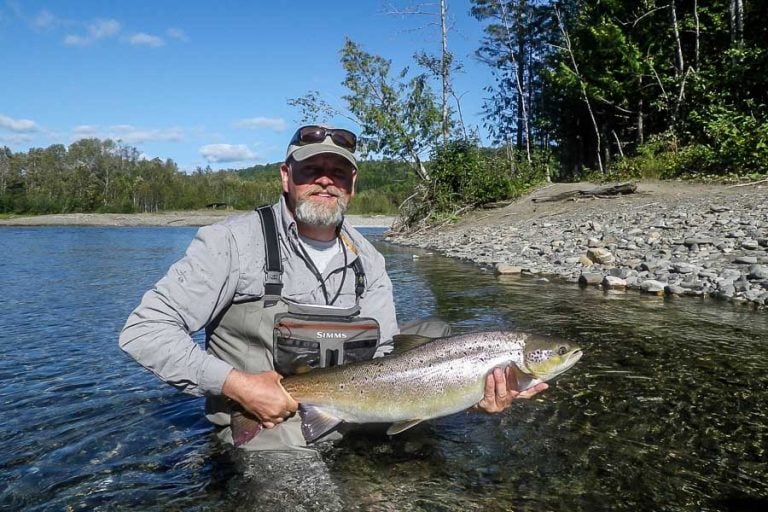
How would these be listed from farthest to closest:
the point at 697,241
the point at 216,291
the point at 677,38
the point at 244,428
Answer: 1. the point at 677,38
2. the point at 697,241
3. the point at 216,291
4. the point at 244,428

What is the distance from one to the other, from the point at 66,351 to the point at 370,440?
195 inches

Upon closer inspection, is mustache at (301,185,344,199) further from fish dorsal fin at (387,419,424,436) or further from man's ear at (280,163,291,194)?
fish dorsal fin at (387,419,424,436)

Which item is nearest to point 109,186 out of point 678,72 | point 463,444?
point 678,72

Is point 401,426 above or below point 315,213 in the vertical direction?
below

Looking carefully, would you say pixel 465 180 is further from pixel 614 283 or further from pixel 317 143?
pixel 317 143

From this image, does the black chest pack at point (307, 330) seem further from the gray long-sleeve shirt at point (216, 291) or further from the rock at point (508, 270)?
the rock at point (508, 270)

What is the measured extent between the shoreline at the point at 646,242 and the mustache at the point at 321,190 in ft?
25.3

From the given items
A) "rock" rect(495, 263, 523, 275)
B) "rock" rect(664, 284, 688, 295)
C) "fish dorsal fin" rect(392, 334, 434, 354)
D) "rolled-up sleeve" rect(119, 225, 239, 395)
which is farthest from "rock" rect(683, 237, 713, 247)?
"rolled-up sleeve" rect(119, 225, 239, 395)

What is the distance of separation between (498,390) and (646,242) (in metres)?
11.0

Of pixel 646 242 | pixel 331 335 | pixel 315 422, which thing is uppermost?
pixel 331 335

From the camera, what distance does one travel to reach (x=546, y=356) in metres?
3.67

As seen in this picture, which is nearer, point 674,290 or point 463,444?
point 463,444

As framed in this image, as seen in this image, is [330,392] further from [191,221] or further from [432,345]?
[191,221]

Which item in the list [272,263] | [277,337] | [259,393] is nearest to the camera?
[259,393]
